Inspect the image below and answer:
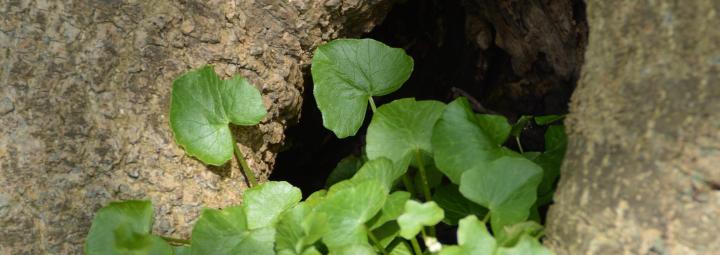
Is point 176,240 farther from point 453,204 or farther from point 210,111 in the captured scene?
point 453,204

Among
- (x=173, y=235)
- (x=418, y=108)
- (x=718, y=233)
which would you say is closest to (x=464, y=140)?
(x=418, y=108)

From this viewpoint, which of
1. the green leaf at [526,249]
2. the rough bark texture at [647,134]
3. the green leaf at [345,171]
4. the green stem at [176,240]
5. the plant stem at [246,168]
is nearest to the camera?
the rough bark texture at [647,134]

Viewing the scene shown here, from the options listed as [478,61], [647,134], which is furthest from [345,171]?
[647,134]

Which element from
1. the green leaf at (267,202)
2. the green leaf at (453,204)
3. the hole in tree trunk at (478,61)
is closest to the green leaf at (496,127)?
the green leaf at (453,204)

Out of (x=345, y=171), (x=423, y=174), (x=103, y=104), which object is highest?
(x=103, y=104)

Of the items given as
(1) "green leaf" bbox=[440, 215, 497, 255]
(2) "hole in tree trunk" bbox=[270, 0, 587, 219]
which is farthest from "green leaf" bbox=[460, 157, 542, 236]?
(2) "hole in tree trunk" bbox=[270, 0, 587, 219]

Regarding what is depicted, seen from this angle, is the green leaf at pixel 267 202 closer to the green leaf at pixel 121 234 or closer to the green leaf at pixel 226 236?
the green leaf at pixel 226 236

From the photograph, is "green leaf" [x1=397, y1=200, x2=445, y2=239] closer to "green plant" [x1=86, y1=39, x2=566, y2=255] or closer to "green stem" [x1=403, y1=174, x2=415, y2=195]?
"green plant" [x1=86, y1=39, x2=566, y2=255]
